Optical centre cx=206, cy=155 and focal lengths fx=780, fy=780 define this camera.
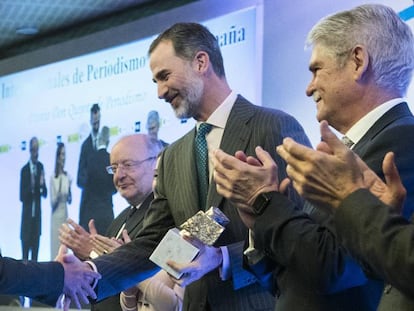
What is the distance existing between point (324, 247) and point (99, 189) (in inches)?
140

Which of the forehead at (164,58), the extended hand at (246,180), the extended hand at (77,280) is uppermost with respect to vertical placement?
the forehead at (164,58)

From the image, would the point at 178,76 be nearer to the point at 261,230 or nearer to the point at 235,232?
the point at 235,232

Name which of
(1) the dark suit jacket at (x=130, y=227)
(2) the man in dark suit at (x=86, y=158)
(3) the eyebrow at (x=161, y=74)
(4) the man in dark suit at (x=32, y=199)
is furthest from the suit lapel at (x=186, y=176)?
(4) the man in dark suit at (x=32, y=199)

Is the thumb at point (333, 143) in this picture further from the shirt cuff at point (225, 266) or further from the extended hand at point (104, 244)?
the extended hand at point (104, 244)

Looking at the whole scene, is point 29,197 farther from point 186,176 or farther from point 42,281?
point 186,176

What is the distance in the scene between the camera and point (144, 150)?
3672mm

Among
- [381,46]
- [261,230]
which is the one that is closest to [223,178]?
[261,230]

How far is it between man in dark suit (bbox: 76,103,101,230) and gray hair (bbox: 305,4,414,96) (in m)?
3.38

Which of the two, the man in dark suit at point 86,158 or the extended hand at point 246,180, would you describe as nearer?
the extended hand at point 246,180

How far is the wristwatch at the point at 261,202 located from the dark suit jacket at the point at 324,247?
0.01 m

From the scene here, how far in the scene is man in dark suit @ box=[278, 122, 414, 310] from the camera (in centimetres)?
112

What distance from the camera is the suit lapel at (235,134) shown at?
237 centimetres

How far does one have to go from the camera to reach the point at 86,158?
510 centimetres

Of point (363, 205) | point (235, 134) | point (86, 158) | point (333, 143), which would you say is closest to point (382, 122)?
point (333, 143)
